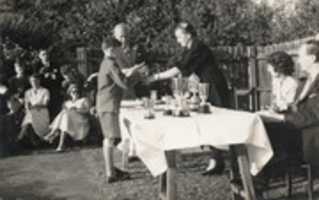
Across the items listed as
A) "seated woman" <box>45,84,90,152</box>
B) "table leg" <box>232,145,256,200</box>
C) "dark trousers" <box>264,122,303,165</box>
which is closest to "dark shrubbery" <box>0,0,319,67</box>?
"seated woman" <box>45,84,90,152</box>

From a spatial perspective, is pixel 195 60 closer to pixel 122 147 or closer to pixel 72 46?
pixel 122 147

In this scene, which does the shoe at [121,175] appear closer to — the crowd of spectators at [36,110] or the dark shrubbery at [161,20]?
the crowd of spectators at [36,110]

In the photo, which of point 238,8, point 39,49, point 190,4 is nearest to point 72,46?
point 39,49

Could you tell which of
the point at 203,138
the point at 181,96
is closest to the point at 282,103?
the point at 181,96

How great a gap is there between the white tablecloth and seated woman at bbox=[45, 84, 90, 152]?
4.62 m

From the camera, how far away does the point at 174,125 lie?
5691 mm

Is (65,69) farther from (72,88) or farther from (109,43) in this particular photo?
(109,43)

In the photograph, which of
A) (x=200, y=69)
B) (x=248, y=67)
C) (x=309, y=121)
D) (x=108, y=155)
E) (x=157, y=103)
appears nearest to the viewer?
(x=309, y=121)

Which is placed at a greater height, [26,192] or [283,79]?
[283,79]

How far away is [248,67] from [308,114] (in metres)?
6.56

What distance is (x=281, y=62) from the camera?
21.0 feet

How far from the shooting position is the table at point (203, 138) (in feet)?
18.6

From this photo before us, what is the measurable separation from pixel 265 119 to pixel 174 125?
3.30 feet

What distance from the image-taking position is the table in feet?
18.6
